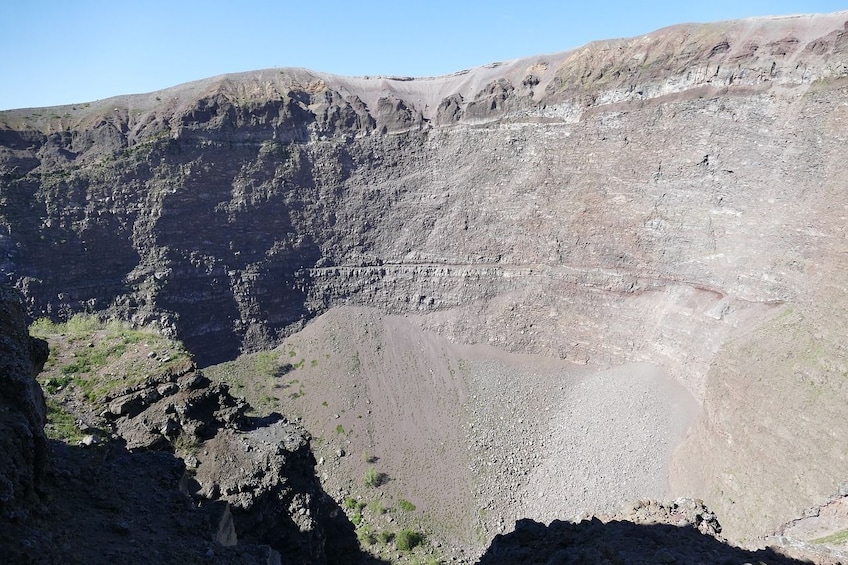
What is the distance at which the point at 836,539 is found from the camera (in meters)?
18.3

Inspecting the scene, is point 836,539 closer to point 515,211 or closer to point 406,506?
point 406,506

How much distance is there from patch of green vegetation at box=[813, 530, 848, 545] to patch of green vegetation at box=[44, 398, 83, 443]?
78.5ft

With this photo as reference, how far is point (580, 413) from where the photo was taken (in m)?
34.8

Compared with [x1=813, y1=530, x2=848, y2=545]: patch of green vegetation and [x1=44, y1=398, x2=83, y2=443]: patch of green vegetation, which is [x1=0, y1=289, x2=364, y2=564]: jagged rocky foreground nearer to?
[x1=44, y1=398, x2=83, y2=443]: patch of green vegetation

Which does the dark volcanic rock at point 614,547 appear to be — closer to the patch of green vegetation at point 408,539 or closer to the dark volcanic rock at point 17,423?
the dark volcanic rock at point 17,423

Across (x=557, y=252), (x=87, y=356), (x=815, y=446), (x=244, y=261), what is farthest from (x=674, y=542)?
(x=244, y=261)

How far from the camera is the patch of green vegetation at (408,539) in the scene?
27.8 metres

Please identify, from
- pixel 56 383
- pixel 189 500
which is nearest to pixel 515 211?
pixel 56 383

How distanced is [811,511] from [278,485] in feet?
71.2

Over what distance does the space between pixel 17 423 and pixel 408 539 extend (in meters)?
22.9

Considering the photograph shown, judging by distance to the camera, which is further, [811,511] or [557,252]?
[557,252]

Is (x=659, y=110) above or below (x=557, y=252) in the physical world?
above

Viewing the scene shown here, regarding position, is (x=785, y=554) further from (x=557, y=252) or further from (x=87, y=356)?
(x=557, y=252)

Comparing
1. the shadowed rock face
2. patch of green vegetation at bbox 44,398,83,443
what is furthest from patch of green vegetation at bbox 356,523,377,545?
the shadowed rock face
